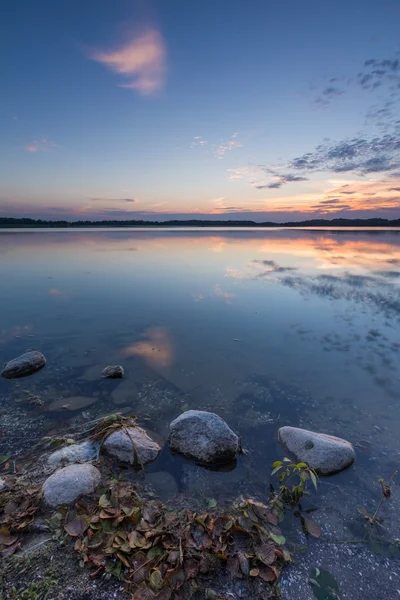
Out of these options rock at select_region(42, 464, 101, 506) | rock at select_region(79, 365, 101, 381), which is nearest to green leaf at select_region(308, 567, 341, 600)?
rock at select_region(42, 464, 101, 506)

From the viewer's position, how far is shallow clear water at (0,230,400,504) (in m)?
5.34

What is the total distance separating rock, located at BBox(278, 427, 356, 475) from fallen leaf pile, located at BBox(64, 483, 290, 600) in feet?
3.93

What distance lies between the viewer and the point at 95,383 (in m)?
7.12

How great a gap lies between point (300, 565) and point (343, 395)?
13.4ft

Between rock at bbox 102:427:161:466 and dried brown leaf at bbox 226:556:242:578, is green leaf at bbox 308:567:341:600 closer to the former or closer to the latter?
dried brown leaf at bbox 226:556:242:578

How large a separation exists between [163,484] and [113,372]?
3.41 m

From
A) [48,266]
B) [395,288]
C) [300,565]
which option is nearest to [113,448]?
[300,565]

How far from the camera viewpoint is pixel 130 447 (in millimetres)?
4871

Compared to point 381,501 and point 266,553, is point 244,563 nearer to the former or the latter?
point 266,553

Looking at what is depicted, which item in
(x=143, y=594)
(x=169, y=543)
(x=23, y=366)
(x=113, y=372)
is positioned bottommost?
(x=113, y=372)

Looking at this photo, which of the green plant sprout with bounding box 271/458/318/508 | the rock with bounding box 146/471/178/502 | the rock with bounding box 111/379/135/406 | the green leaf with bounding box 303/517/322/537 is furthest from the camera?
the rock with bounding box 111/379/135/406

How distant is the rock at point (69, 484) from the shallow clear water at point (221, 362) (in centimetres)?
101

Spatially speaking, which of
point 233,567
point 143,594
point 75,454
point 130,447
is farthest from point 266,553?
point 75,454

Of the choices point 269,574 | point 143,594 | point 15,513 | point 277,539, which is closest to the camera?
point 143,594
